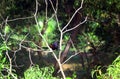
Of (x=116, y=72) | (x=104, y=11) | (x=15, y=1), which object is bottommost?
(x=116, y=72)

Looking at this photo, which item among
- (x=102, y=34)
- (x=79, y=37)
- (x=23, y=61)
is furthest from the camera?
(x=79, y=37)

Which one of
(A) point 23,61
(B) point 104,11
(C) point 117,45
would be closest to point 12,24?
(A) point 23,61

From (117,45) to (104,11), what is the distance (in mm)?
1605

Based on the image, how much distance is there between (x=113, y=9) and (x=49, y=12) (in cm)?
292

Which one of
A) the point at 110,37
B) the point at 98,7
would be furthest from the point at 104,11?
the point at 110,37

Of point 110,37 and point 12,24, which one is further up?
point 12,24

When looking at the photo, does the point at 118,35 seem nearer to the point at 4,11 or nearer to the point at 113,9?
the point at 113,9

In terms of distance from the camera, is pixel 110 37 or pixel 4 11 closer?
pixel 4 11

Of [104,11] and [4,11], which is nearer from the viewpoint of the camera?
[104,11]

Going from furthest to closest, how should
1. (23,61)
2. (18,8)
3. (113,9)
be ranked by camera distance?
(23,61)
(18,8)
(113,9)

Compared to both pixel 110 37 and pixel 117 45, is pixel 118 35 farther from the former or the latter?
pixel 110 37

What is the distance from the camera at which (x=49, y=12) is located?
29.7 ft

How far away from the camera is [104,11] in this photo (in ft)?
21.4

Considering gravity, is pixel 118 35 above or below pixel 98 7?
below
